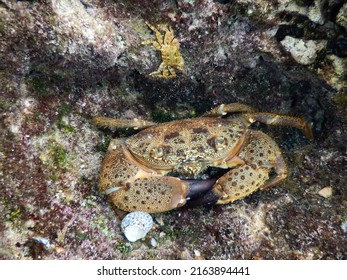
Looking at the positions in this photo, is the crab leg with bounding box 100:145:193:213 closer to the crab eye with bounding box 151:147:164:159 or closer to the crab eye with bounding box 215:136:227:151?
the crab eye with bounding box 151:147:164:159

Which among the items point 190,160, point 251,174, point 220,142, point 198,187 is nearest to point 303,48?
point 220,142

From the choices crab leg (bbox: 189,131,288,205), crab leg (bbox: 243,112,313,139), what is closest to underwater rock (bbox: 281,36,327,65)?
crab leg (bbox: 243,112,313,139)

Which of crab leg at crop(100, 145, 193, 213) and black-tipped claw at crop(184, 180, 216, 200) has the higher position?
black-tipped claw at crop(184, 180, 216, 200)

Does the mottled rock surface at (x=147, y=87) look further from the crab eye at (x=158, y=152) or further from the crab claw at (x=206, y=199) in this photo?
the crab eye at (x=158, y=152)

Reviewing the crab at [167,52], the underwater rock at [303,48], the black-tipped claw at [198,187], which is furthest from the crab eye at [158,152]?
the underwater rock at [303,48]

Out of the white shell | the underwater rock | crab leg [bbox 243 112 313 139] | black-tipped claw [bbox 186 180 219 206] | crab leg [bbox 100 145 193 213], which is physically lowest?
the white shell
